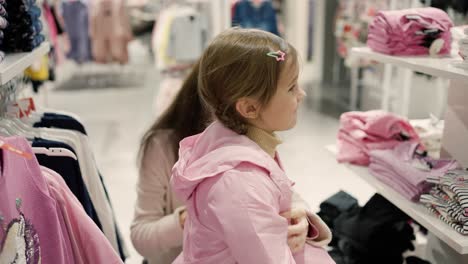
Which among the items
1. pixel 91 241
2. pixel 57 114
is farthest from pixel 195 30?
pixel 91 241

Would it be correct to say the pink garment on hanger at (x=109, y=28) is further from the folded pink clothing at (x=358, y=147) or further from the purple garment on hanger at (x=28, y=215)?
the purple garment on hanger at (x=28, y=215)

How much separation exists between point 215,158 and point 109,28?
5275 millimetres

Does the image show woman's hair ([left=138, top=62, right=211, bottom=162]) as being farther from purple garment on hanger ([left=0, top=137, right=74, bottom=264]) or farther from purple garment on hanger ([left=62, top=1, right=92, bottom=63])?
purple garment on hanger ([left=62, top=1, right=92, bottom=63])

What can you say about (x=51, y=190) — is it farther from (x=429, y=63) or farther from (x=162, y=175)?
(x=429, y=63)

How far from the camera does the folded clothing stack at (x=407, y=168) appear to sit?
1604mm

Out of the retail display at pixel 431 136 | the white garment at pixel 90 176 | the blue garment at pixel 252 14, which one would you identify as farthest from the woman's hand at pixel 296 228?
the blue garment at pixel 252 14

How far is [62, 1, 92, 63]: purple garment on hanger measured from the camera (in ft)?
19.8

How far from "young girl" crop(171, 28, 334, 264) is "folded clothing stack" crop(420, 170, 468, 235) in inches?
17.8

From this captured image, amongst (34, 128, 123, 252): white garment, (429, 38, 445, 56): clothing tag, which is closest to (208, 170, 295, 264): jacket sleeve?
(34, 128, 123, 252): white garment

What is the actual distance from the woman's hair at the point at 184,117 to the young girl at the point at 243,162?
0.40 metres

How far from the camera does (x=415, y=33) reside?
179 cm

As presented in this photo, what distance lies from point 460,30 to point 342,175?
1988 millimetres

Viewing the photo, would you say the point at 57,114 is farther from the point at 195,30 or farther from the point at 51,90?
the point at 51,90

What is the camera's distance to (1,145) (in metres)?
0.95
